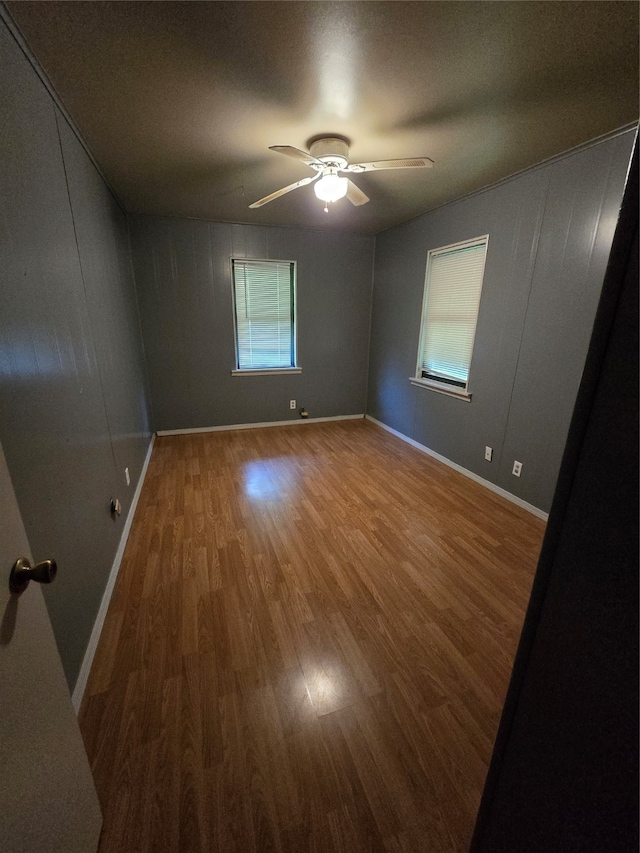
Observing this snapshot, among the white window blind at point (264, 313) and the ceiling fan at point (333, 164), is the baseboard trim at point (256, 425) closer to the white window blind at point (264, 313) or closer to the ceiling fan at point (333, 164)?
the white window blind at point (264, 313)

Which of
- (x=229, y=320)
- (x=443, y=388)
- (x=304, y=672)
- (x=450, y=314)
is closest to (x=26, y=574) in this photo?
(x=304, y=672)

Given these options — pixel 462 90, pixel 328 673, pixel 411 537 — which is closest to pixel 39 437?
pixel 328 673

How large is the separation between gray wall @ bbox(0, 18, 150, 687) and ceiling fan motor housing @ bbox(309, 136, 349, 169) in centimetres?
133

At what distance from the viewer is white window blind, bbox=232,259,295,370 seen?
4.03 meters

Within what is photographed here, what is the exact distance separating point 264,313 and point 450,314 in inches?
85.6

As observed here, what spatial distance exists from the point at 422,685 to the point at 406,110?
2698 millimetres

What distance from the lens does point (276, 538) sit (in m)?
2.31

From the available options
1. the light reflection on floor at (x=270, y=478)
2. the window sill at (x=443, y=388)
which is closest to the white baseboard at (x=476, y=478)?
the window sill at (x=443, y=388)

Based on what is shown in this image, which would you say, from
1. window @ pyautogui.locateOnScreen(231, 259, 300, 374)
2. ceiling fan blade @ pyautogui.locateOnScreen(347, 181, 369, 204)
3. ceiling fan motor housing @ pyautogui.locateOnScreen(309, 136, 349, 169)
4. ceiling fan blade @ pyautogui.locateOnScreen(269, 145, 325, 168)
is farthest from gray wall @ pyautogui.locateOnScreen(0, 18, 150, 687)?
window @ pyautogui.locateOnScreen(231, 259, 300, 374)

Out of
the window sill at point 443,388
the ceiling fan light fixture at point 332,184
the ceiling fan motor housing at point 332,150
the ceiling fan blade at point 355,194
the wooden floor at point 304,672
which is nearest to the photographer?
the wooden floor at point 304,672

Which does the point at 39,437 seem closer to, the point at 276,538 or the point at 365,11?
the point at 276,538

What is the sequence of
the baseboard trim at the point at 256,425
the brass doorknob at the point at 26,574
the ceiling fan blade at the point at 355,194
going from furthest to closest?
the baseboard trim at the point at 256,425 → the ceiling fan blade at the point at 355,194 → the brass doorknob at the point at 26,574

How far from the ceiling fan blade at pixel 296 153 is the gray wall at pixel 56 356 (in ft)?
3.30

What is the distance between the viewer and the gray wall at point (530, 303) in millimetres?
2092
